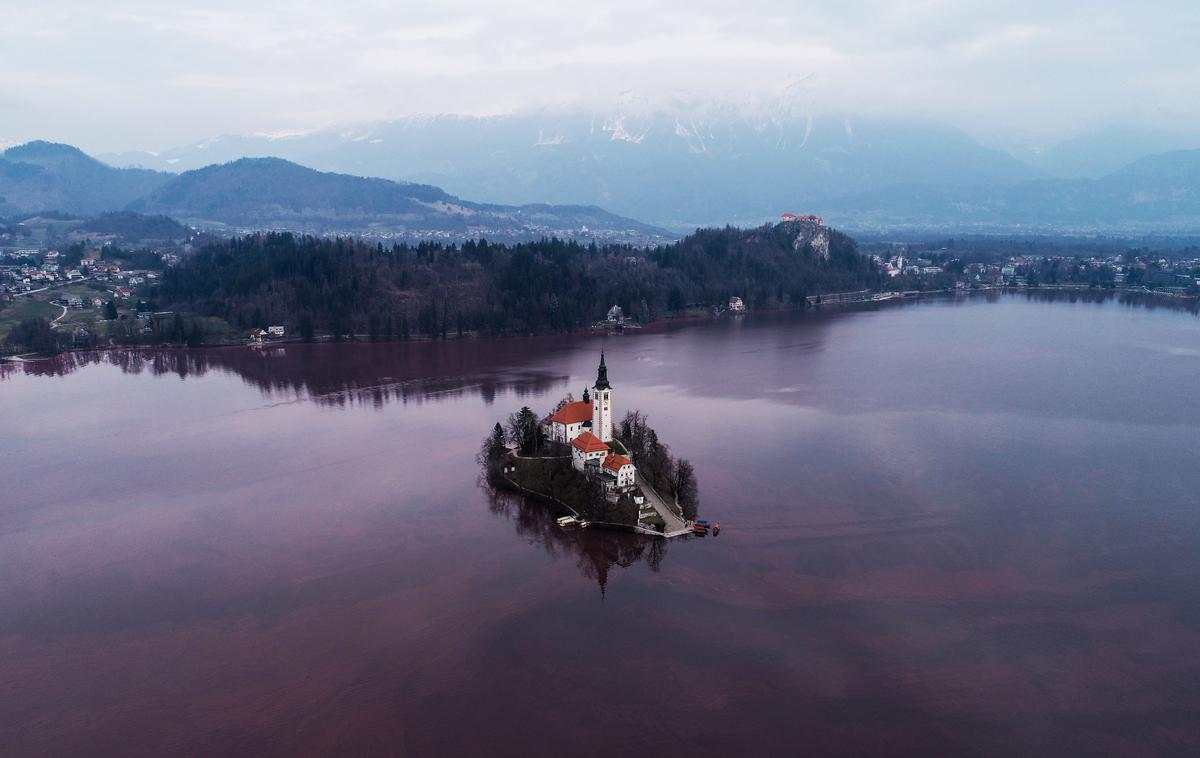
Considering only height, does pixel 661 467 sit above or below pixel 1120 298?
below

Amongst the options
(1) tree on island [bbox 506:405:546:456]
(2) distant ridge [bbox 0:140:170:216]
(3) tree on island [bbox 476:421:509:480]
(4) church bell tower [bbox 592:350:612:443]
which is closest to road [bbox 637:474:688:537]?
(4) church bell tower [bbox 592:350:612:443]

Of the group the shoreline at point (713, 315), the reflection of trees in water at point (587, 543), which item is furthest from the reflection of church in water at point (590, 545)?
the shoreline at point (713, 315)

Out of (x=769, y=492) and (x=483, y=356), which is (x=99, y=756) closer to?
(x=769, y=492)

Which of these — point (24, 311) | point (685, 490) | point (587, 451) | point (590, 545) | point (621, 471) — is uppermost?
point (24, 311)

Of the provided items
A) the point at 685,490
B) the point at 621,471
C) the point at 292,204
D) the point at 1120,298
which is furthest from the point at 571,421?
the point at 292,204

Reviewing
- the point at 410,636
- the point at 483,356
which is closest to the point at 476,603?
the point at 410,636

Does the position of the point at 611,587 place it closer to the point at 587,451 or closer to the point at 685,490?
the point at 685,490

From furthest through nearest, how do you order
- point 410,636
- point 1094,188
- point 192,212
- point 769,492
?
point 1094,188
point 192,212
point 769,492
point 410,636
